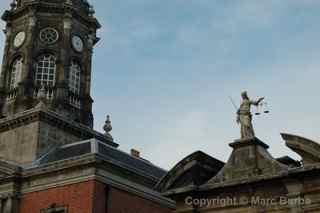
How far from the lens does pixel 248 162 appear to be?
24.4 m

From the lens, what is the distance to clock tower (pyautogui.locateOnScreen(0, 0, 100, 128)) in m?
39.2

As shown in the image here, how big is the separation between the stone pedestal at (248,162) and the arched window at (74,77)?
17.9 meters

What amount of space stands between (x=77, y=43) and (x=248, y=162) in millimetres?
20716

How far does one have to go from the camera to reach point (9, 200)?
3344 centimetres

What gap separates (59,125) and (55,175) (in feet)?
20.1

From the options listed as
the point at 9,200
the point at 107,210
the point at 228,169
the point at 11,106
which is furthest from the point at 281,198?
the point at 11,106

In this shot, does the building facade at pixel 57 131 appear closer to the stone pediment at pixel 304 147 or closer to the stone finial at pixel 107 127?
the stone finial at pixel 107 127

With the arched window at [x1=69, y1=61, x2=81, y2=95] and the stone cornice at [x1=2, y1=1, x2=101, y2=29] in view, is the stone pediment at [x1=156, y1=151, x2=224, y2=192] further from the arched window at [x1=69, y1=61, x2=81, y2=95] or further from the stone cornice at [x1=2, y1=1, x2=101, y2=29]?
the stone cornice at [x1=2, y1=1, x2=101, y2=29]

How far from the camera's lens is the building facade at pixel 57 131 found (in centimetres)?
3200

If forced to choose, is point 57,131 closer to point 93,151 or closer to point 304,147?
point 93,151

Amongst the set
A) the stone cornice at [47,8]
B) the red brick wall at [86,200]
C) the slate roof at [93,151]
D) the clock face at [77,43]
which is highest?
the stone cornice at [47,8]

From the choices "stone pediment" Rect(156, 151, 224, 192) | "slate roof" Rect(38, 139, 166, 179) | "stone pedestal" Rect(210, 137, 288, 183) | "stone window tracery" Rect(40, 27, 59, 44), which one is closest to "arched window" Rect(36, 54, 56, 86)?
"stone window tracery" Rect(40, 27, 59, 44)

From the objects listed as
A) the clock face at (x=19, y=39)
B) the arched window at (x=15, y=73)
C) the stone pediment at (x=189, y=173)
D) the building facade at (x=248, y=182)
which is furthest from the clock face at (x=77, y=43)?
the stone pediment at (x=189, y=173)

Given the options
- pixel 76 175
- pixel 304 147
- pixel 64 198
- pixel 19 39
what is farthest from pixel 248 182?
pixel 19 39
